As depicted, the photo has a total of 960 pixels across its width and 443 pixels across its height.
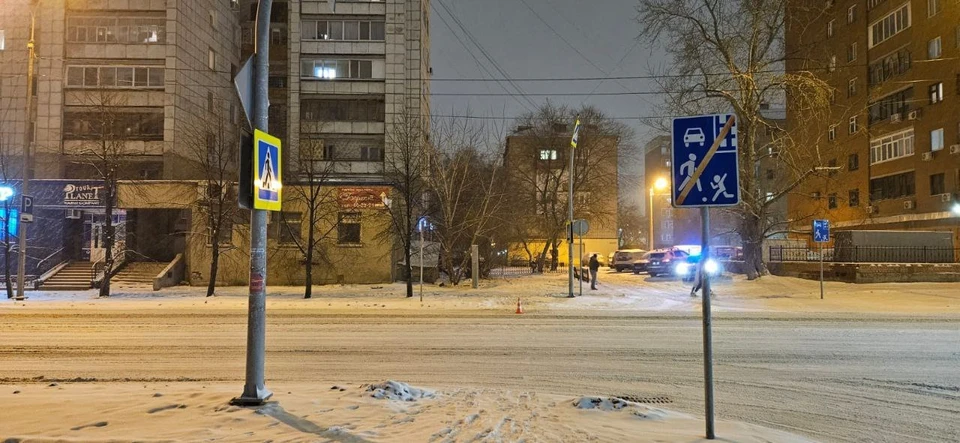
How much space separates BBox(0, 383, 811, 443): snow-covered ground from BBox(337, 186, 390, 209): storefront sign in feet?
72.3

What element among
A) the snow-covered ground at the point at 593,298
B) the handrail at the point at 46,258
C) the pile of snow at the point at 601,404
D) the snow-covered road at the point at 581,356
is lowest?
the snow-covered ground at the point at 593,298

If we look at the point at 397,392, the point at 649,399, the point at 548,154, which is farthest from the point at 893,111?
the point at 397,392

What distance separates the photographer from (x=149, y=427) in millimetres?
5023

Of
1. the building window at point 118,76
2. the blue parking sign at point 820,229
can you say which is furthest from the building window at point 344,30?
the blue parking sign at point 820,229

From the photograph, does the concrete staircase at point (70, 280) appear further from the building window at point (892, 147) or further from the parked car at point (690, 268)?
the building window at point (892, 147)

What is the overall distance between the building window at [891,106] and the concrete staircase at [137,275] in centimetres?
4914

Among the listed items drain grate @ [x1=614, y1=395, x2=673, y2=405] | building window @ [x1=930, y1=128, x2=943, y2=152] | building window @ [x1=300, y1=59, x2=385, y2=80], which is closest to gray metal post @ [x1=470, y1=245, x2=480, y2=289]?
drain grate @ [x1=614, y1=395, x2=673, y2=405]

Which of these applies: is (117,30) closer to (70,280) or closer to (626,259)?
(70,280)

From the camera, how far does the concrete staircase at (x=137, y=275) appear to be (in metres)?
28.4

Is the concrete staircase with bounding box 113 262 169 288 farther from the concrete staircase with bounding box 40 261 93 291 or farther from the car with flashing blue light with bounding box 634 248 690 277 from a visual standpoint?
the car with flashing blue light with bounding box 634 248 690 277

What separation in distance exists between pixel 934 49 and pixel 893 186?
33.5 feet

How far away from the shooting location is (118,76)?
40.1m

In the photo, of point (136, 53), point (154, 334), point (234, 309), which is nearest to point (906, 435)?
point (154, 334)

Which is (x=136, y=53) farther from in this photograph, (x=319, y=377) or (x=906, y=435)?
(x=906, y=435)
